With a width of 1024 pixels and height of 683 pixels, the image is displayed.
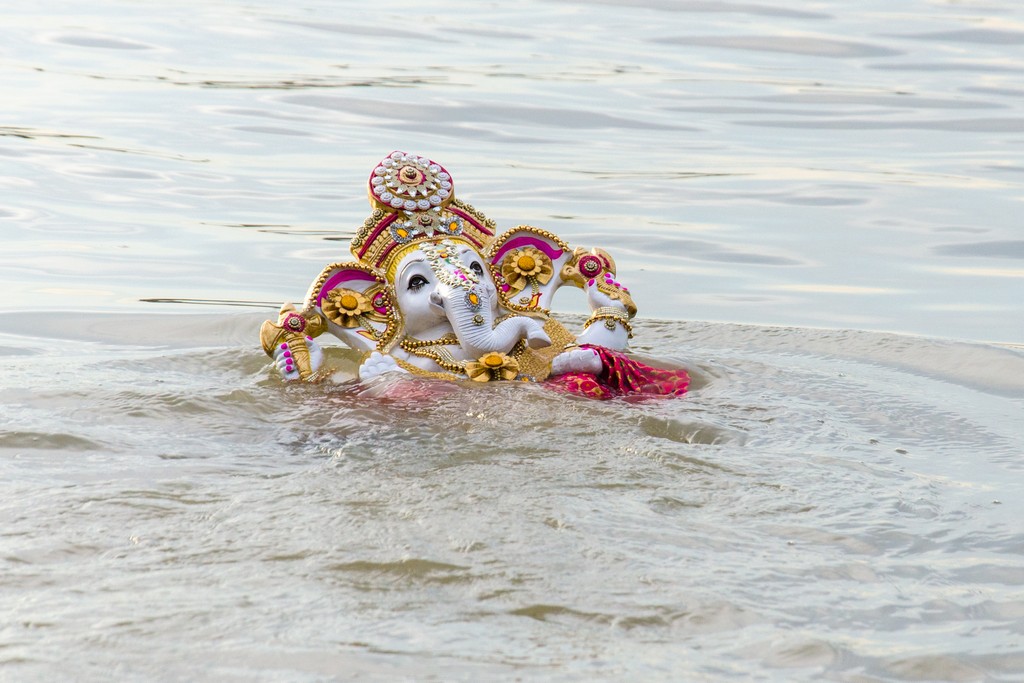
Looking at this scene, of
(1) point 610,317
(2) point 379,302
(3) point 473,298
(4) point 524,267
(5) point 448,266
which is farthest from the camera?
(4) point 524,267

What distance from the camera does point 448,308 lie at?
7.33 m

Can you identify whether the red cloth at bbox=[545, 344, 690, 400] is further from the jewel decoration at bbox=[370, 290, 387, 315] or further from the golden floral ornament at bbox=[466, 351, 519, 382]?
the jewel decoration at bbox=[370, 290, 387, 315]

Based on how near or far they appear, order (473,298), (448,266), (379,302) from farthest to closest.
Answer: (379,302), (448,266), (473,298)

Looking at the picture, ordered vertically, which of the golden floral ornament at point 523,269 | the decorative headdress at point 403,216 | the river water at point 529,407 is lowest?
the river water at point 529,407

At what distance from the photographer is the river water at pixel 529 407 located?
15.3ft

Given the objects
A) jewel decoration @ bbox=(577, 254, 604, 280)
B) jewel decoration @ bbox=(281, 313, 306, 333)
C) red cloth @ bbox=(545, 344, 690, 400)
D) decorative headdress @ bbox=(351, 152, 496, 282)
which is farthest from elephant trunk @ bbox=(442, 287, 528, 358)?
jewel decoration @ bbox=(281, 313, 306, 333)

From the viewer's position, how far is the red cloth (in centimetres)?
721

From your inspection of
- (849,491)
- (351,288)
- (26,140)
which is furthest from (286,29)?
(849,491)

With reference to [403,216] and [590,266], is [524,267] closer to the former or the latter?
[590,266]

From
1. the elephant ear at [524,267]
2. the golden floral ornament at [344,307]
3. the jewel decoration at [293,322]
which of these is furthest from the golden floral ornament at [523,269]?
the jewel decoration at [293,322]

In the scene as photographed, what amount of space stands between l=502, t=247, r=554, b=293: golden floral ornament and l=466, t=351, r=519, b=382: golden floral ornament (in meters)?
0.60

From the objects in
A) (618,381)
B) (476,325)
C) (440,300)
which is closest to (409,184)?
(440,300)

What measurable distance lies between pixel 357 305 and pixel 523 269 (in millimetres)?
905

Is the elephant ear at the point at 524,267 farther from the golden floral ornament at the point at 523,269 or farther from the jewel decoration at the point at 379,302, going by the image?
the jewel decoration at the point at 379,302
